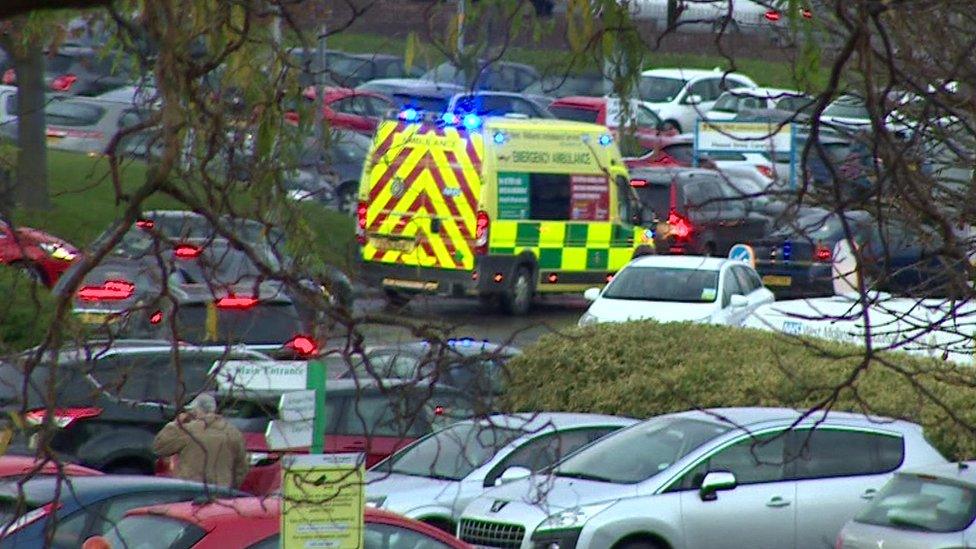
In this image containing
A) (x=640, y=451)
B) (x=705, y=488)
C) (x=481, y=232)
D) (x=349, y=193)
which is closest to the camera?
(x=705, y=488)

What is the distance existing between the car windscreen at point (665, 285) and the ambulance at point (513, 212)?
1.26 meters

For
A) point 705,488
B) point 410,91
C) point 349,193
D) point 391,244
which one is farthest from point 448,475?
point 410,91

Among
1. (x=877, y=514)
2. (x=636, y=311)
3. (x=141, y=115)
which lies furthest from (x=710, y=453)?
(x=636, y=311)

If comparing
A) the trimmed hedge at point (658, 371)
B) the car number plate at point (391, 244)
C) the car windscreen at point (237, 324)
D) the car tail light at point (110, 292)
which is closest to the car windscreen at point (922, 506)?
the trimmed hedge at point (658, 371)

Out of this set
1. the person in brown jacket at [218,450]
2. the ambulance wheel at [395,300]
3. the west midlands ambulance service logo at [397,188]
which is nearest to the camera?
the ambulance wheel at [395,300]

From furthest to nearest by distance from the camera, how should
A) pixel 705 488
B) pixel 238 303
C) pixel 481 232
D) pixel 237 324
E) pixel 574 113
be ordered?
pixel 574 113, pixel 481 232, pixel 705 488, pixel 237 324, pixel 238 303

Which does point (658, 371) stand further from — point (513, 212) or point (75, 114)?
point (75, 114)

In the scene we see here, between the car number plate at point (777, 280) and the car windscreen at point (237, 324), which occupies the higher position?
the car windscreen at point (237, 324)

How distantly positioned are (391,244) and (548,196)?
531 cm

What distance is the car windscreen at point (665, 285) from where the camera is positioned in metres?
21.5

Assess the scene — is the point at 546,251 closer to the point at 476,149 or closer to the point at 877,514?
the point at 476,149

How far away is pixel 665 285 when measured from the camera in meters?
21.6

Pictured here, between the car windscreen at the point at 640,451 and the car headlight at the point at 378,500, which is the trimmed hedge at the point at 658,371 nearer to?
the car windscreen at the point at 640,451

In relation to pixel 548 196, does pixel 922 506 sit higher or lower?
lower
